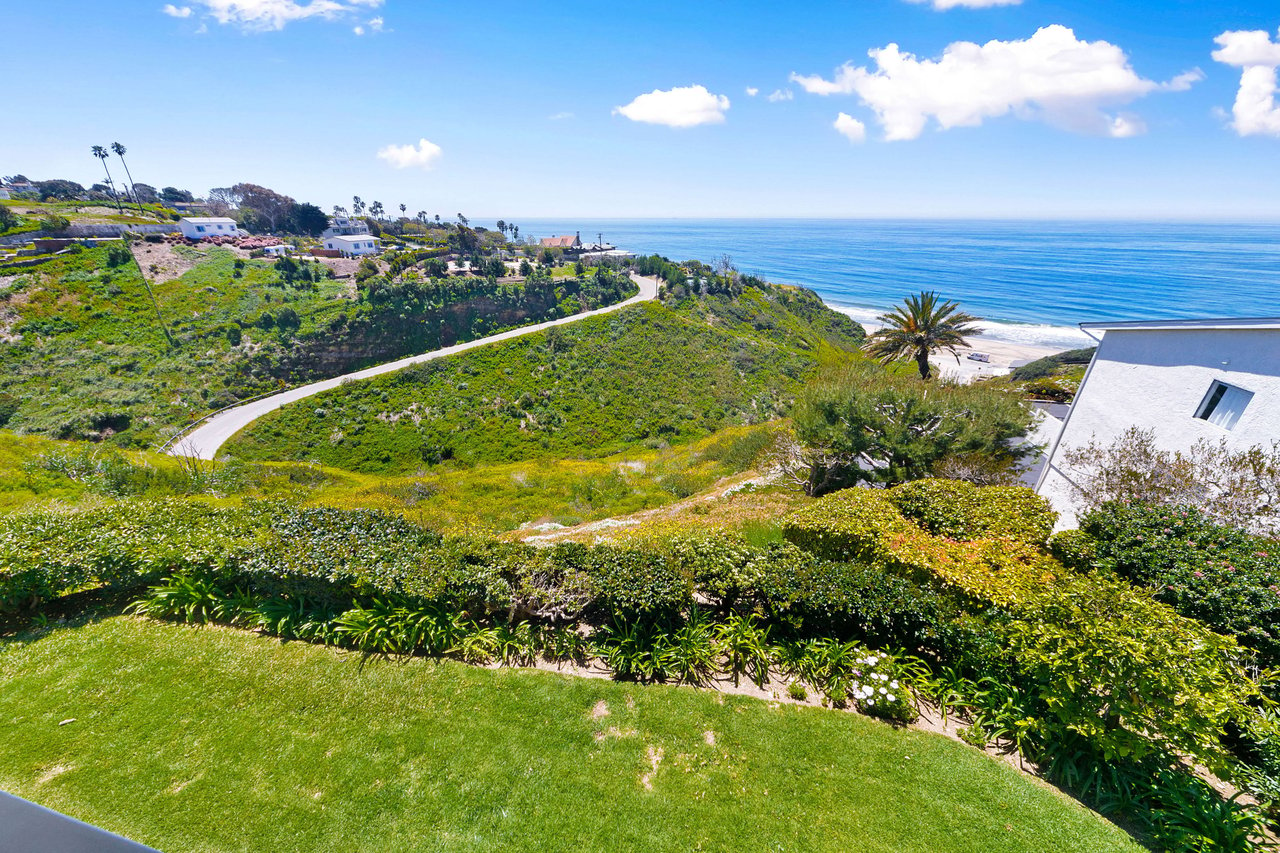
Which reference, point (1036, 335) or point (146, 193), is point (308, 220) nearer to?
point (146, 193)

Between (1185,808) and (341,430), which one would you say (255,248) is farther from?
(1185,808)

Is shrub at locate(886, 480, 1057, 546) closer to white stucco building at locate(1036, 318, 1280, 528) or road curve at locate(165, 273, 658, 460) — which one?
white stucco building at locate(1036, 318, 1280, 528)

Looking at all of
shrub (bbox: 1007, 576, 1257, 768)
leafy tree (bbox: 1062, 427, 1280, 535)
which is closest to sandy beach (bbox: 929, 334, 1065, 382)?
leafy tree (bbox: 1062, 427, 1280, 535)

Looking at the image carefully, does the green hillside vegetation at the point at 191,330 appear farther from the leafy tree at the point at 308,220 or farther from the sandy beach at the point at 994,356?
the sandy beach at the point at 994,356

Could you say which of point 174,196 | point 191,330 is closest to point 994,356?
point 191,330

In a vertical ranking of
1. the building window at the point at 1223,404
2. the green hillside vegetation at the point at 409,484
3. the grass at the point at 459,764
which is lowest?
the green hillside vegetation at the point at 409,484

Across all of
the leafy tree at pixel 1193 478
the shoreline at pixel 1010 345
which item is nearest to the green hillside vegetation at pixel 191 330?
the leafy tree at pixel 1193 478
